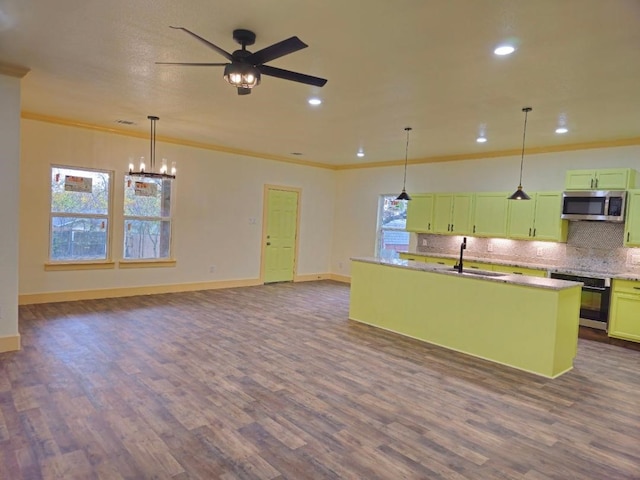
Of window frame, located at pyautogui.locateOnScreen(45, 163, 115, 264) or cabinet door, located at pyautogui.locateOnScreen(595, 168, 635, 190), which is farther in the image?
window frame, located at pyautogui.locateOnScreen(45, 163, 115, 264)

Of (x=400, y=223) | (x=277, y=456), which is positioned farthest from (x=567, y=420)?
(x=400, y=223)

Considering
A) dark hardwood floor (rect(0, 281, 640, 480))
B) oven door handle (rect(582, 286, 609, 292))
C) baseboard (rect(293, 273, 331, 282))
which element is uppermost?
oven door handle (rect(582, 286, 609, 292))

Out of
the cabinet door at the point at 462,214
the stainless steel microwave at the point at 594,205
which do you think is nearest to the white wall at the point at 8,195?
the cabinet door at the point at 462,214

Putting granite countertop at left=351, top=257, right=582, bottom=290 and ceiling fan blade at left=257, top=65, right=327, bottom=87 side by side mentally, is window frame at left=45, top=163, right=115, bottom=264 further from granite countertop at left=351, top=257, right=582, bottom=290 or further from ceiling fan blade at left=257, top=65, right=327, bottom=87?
ceiling fan blade at left=257, top=65, right=327, bottom=87

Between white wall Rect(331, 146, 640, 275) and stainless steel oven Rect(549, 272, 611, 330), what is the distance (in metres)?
1.60

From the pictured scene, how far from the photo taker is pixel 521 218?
6281 millimetres

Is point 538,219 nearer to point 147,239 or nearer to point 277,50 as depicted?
point 277,50

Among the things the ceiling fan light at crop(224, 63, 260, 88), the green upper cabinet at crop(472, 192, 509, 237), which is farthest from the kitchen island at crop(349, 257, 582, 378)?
the ceiling fan light at crop(224, 63, 260, 88)

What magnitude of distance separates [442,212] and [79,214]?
609cm

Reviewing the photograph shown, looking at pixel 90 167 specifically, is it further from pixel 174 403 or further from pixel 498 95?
pixel 498 95

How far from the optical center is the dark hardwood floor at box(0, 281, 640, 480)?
7.84 ft

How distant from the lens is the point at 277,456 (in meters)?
2.45

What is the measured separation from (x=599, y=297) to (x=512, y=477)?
3.99 m

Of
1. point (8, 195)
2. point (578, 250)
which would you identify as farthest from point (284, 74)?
point (578, 250)
